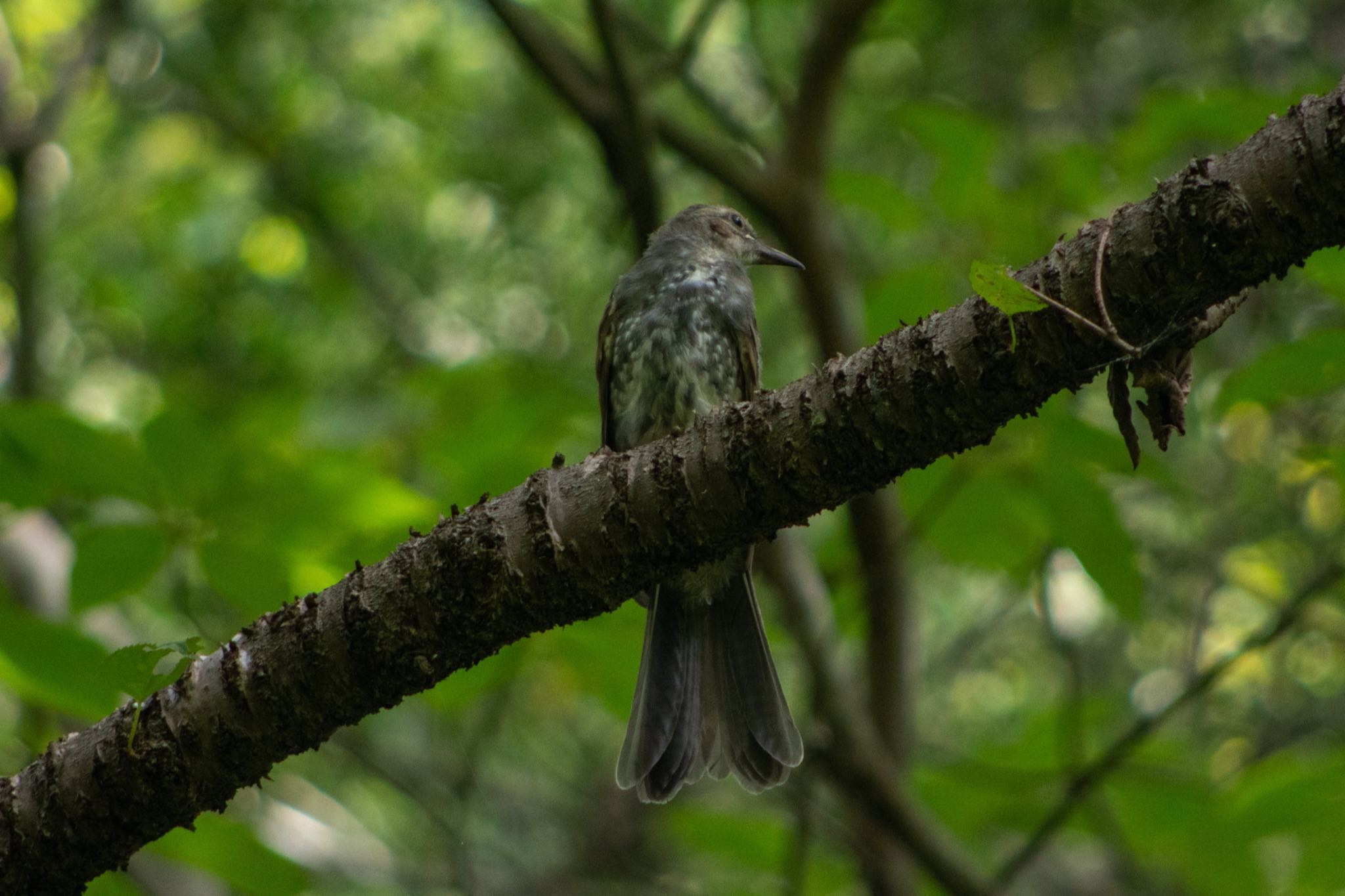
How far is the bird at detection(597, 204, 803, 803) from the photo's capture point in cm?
288

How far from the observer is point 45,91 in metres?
5.25

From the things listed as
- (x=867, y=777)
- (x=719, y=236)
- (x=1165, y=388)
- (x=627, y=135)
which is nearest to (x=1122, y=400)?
(x=1165, y=388)

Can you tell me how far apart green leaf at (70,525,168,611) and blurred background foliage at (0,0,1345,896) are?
0.47 m

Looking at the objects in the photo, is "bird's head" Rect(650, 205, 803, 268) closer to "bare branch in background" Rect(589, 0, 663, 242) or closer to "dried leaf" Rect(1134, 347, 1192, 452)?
"bare branch in background" Rect(589, 0, 663, 242)

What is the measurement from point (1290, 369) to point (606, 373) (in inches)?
78.1

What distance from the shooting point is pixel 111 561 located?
229 centimetres

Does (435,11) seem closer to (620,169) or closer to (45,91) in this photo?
(45,91)

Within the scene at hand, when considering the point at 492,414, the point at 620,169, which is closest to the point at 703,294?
the point at 620,169

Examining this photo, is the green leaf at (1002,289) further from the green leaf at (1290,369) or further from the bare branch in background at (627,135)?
the bare branch in background at (627,135)

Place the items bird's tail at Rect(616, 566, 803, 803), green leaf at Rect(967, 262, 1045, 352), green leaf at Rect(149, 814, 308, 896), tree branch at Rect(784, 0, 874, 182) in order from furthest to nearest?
tree branch at Rect(784, 0, 874, 182)
bird's tail at Rect(616, 566, 803, 803)
green leaf at Rect(149, 814, 308, 896)
green leaf at Rect(967, 262, 1045, 352)

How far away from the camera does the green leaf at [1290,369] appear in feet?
6.98

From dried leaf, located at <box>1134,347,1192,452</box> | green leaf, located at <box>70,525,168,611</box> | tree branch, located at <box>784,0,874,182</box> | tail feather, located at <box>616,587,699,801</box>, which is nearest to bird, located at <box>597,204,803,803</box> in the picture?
tail feather, located at <box>616,587,699,801</box>

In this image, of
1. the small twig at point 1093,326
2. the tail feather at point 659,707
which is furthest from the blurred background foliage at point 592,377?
the small twig at point 1093,326

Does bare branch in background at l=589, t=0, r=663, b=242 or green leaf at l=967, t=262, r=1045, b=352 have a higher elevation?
bare branch in background at l=589, t=0, r=663, b=242
